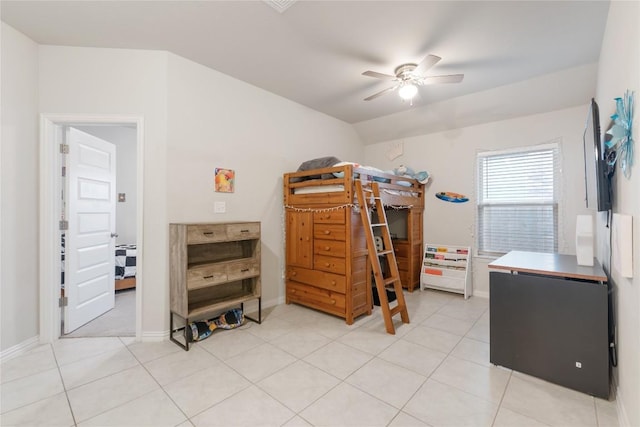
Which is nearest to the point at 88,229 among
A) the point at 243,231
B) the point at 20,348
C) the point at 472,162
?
the point at 20,348

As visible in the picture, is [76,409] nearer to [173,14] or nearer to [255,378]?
[255,378]

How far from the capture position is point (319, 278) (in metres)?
3.29

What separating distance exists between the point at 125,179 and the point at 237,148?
3.47 m

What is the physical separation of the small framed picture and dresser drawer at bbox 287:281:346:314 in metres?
1.45

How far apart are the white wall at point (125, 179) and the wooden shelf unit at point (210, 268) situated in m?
3.25

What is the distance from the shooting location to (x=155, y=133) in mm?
2656

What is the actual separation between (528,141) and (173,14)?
4.25 m

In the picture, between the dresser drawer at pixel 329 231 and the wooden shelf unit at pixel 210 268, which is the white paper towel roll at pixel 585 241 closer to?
the dresser drawer at pixel 329 231

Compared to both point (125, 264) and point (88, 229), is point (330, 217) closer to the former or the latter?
point (88, 229)

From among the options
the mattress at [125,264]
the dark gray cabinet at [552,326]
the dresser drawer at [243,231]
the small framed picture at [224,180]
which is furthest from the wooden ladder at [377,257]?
the mattress at [125,264]

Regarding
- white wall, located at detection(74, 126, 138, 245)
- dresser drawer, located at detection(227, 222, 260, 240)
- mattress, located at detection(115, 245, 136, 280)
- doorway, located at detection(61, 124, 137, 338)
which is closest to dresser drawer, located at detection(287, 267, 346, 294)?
dresser drawer, located at detection(227, 222, 260, 240)

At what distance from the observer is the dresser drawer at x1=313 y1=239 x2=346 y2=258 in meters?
3.07

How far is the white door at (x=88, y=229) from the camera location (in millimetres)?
2818

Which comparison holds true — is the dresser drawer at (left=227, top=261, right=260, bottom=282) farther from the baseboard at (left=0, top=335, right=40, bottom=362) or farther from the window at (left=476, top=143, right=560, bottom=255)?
the window at (left=476, top=143, right=560, bottom=255)
